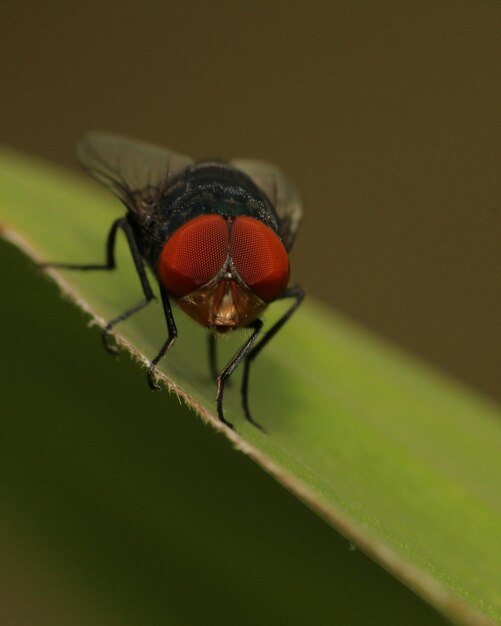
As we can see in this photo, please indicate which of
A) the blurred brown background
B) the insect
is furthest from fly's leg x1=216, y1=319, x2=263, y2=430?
the blurred brown background

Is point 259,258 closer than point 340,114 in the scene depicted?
Yes

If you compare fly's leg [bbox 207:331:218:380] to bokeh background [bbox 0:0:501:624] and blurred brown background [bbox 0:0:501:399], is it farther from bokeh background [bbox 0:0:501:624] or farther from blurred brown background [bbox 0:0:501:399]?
blurred brown background [bbox 0:0:501:399]

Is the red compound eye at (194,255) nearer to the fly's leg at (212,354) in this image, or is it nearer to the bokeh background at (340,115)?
the fly's leg at (212,354)

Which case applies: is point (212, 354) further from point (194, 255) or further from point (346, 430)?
point (194, 255)

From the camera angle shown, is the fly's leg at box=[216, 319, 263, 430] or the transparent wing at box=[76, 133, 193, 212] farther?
the transparent wing at box=[76, 133, 193, 212]

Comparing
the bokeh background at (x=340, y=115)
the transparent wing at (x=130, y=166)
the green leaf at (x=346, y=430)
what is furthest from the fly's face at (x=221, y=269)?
the bokeh background at (x=340, y=115)

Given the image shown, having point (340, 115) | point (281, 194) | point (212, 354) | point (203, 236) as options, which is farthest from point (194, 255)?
point (340, 115)
